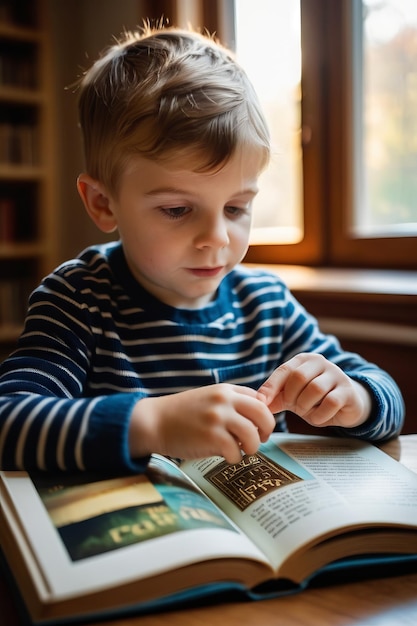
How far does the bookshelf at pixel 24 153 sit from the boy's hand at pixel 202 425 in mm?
2202

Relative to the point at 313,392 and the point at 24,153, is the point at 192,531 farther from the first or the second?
the point at 24,153

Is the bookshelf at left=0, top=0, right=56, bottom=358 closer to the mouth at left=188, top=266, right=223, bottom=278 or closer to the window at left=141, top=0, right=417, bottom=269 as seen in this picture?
the window at left=141, top=0, right=417, bottom=269

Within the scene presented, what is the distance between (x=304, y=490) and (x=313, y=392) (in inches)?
5.9

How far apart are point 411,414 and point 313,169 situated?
2.85 ft

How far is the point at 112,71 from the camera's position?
920mm

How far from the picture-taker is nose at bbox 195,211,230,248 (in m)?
0.84

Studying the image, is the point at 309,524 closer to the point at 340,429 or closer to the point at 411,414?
the point at 340,429

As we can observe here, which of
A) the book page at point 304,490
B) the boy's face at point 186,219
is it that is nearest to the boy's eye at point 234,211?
the boy's face at point 186,219

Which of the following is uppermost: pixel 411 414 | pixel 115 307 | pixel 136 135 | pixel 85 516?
pixel 136 135

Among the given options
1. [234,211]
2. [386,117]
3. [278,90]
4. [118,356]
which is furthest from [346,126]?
[118,356]

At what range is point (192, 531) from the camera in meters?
0.51

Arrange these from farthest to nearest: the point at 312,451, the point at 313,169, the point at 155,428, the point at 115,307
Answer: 1. the point at 313,169
2. the point at 115,307
3. the point at 312,451
4. the point at 155,428

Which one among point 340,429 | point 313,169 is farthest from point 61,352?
point 313,169

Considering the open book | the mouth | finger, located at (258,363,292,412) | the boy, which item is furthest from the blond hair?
the open book
